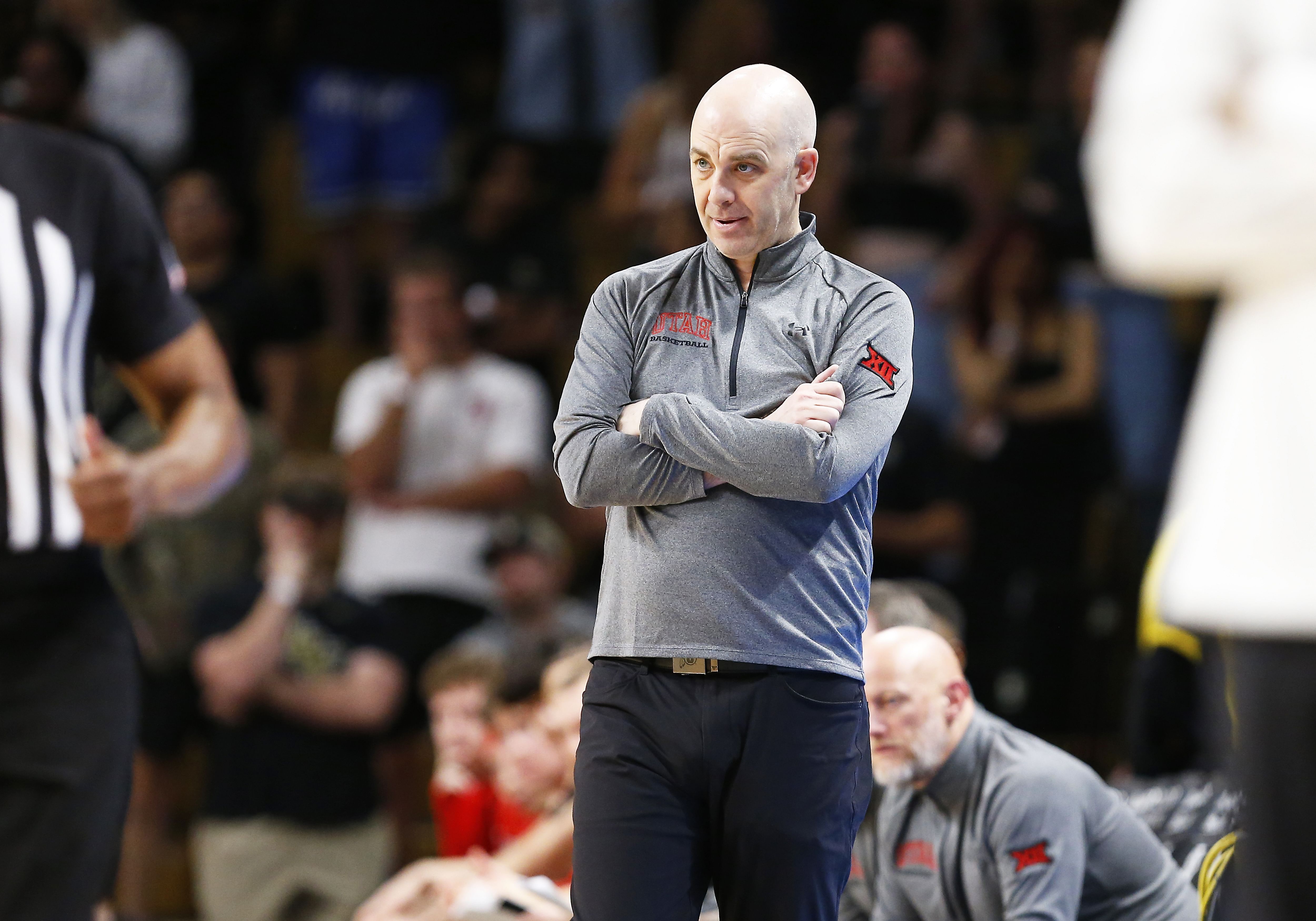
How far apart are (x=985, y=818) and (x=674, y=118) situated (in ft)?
18.1

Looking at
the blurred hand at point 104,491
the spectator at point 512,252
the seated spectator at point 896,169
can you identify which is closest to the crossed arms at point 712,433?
the blurred hand at point 104,491

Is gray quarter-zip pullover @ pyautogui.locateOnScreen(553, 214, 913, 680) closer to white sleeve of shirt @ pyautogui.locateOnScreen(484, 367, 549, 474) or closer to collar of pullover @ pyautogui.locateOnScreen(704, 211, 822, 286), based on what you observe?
collar of pullover @ pyautogui.locateOnScreen(704, 211, 822, 286)

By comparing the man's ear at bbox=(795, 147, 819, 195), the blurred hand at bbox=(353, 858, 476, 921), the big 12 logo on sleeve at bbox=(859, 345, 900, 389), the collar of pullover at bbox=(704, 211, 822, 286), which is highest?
the man's ear at bbox=(795, 147, 819, 195)

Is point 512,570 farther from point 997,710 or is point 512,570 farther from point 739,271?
point 739,271

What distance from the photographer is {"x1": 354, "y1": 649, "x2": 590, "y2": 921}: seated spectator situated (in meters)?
4.27

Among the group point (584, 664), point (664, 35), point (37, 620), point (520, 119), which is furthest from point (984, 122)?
point (37, 620)

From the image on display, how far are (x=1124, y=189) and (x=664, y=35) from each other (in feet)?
27.5

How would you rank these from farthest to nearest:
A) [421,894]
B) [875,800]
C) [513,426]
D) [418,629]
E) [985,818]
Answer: [513,426] → [418,629] → [421,894] → [875,800] → [985,818]

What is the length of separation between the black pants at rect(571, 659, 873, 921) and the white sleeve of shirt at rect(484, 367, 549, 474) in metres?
4.60

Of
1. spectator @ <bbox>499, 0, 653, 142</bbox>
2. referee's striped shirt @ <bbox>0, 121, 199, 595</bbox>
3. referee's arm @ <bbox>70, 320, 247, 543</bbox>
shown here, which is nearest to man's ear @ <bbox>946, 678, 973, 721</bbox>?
referee's arm @ <bbox>70, 320, 247, 543</bbox>

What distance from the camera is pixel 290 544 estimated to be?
635cm

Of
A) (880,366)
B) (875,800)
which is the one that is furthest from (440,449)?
(880,366)

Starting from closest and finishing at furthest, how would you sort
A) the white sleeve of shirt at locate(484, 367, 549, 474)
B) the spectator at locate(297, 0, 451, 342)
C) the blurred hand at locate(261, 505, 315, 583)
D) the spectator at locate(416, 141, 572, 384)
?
the blurred hand at locate(261, 505, 315, 583)
the white sleeve of shirt at locate(484, 367, 549, 474)
the spectator at locate(416, 141, 572, 384)
the spectator at locate(297, 0, 451, 342)

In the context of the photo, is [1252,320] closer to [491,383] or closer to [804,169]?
[804,169]
